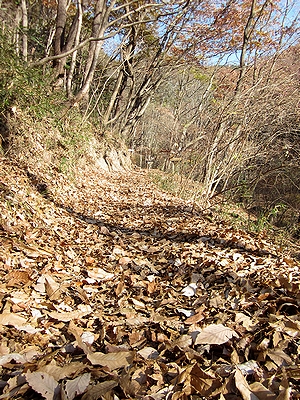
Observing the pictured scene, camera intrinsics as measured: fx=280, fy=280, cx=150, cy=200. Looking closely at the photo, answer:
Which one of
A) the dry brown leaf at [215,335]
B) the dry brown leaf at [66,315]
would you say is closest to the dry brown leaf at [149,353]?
the dry brown leaf at [215,335]

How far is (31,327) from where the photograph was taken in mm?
1955

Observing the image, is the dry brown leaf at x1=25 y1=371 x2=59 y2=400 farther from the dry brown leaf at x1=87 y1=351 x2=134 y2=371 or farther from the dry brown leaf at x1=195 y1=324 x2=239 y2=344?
the dry brown leaf at x1=195 y1=324 x2=239 y2=344

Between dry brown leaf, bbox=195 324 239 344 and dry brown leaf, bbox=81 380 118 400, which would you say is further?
dry brown leaf, bbox=195 324 239 344

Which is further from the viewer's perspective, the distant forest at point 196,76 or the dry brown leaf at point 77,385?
the distant forest at point 196,76

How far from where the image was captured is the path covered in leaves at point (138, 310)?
1.46m

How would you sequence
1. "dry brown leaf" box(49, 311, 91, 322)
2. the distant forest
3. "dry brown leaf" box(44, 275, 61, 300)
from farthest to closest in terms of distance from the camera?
the distant forest
"dry brown leaf" box(44, 275, 61, 300)
"dry brown leaf" box(49, 311, 91, 322)

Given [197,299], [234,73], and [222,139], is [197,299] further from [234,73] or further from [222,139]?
[234,73]

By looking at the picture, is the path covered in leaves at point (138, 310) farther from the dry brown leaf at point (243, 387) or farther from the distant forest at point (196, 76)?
the distant forest at point (196, 76)

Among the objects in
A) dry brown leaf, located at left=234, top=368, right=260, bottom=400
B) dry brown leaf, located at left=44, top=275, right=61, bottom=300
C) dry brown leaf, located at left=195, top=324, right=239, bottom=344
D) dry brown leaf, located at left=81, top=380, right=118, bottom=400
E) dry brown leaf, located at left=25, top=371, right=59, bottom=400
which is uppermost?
dry brown leaf, located at left=234, top=368, right=260, bottom=400

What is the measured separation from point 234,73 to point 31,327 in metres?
8.31

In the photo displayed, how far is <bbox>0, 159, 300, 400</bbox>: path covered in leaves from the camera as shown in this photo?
146 cm

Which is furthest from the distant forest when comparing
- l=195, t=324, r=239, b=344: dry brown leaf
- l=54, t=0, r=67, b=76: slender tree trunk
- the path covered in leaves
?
l=195, t=324, r=239, b=344: dry brown leaf

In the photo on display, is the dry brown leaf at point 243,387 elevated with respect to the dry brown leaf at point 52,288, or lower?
elevated

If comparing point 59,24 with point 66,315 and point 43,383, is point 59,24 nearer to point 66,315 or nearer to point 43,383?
point 66,315
